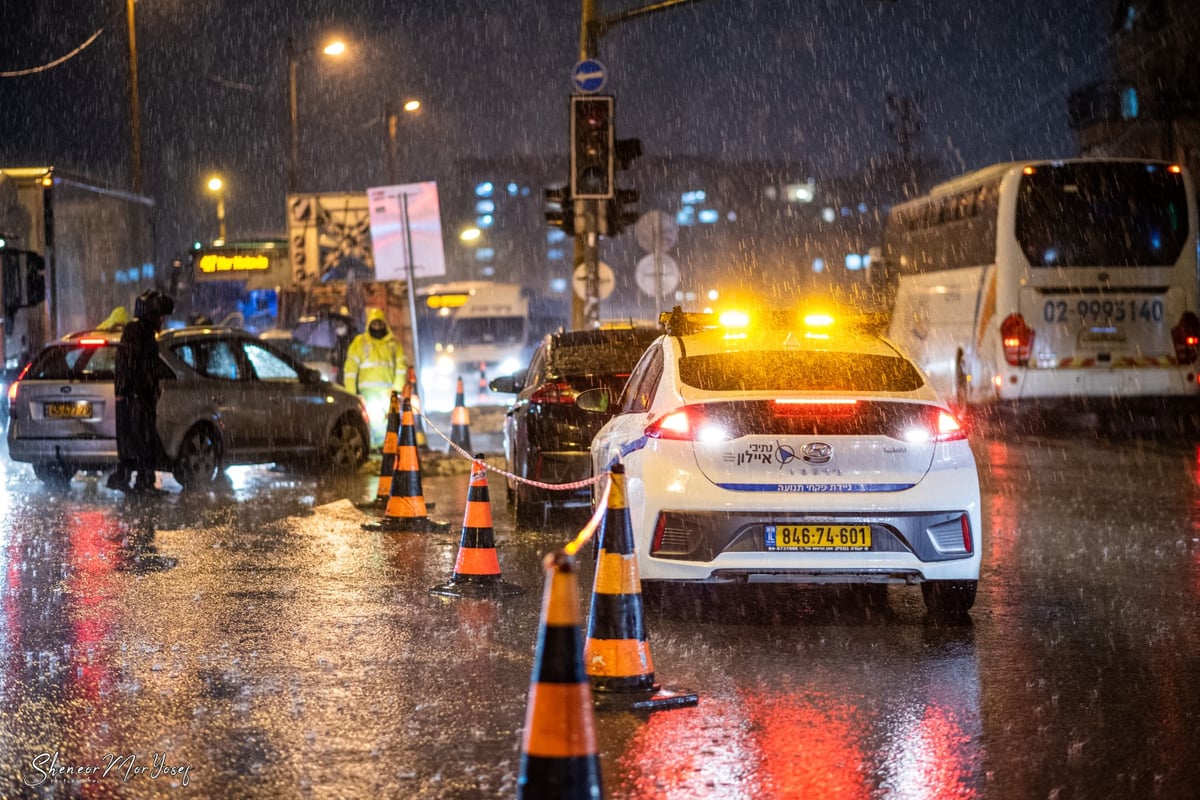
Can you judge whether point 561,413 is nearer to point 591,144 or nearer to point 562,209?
point 591,144

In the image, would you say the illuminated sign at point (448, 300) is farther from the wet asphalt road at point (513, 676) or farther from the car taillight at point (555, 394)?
the wet asphalt road at point (513, 676)

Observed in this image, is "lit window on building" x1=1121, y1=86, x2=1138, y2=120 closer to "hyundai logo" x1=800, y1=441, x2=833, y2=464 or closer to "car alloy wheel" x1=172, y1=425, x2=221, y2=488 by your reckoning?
"car alloy wheel" x1=172, y1=425, x2=221, y2=488

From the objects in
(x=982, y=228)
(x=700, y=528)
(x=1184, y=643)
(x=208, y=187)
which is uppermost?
(x=208, y=187)

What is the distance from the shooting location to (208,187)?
213 ft

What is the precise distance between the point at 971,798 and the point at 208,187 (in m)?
63.1

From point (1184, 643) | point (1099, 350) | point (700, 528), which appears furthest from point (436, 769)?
point (1099, 350)

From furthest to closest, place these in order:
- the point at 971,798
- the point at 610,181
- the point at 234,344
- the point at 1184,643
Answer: the point at 610,181
the point at 234,344
the point at 1184,643
the point at 971,798

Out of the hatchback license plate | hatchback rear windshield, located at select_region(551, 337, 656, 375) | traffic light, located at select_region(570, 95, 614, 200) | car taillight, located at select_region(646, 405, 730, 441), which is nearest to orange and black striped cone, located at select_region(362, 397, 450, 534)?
hatchback rear windshield, located at select_region(551, 337, 656, 375)

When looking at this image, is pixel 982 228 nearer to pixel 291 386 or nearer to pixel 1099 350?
pixel 1099 350

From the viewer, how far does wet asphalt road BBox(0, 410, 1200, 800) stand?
5270 millimetres

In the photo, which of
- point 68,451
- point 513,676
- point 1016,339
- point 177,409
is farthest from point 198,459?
point 1016,339

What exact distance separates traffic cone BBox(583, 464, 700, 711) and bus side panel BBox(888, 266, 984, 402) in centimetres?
1711

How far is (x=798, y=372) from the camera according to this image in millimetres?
8195

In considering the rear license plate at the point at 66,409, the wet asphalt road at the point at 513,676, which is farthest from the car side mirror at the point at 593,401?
the rear license plate at the point at 66,409
